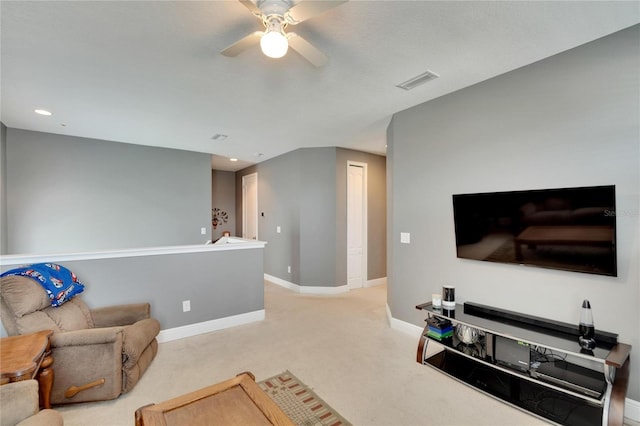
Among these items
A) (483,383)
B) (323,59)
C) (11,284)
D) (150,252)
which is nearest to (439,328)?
(483,383)

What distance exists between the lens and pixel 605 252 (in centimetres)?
198

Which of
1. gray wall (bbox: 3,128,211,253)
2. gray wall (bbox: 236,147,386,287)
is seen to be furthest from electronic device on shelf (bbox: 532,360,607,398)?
gray wall (bbox: 3,128,211,253)

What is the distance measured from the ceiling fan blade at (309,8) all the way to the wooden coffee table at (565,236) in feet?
→ 7.24

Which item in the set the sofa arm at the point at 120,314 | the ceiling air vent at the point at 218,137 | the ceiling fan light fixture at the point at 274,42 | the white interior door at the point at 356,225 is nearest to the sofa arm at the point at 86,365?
the sofa arm at the point at 120,314

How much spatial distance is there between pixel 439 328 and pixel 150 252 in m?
3.04

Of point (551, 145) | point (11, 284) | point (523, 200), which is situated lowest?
point (11, 284)

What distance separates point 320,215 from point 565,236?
355 cm

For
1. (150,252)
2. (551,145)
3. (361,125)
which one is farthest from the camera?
(361,125)

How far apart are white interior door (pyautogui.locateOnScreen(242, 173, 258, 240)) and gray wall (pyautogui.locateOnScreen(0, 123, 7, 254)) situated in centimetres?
397

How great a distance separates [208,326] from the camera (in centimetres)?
341

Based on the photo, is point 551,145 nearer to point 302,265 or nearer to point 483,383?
point 483,383

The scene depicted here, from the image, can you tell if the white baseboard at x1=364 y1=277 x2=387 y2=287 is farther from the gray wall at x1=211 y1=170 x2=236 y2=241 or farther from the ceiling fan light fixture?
the ceiling fan light fixture

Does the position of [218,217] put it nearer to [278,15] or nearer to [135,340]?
[135,340]

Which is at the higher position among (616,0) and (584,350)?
(616,0)
